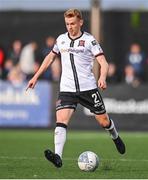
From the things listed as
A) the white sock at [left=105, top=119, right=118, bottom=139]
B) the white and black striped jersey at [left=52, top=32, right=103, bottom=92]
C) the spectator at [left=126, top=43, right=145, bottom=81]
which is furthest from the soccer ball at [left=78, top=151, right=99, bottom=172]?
the spectator at [left=126, top=43, right=145, bottom=81]

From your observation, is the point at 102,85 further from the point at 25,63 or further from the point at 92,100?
the point at 25,63

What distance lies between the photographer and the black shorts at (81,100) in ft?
42.3

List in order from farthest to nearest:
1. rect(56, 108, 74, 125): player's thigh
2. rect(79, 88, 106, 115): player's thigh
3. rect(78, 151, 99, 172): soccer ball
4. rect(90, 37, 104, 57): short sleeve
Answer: rect(79, 88, 106, 115): player's thigh
rect(90, 37, 104, 57): short sleeve
rect(56, 108, 74, 125): player's thigh
rect(78, 151, 99, 172): soccer ball

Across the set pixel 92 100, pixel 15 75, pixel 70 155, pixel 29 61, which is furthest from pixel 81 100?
pixel 29 61

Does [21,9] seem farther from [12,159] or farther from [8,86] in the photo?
[12,159]

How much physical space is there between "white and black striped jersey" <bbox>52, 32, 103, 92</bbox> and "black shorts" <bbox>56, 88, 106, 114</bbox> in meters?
0.08

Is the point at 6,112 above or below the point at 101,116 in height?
below

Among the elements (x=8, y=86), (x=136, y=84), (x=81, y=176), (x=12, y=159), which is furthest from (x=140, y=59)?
(x=81, y=176)

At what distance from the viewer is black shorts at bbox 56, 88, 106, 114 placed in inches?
508

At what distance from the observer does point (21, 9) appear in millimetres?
27625

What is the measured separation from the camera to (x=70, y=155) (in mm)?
15703

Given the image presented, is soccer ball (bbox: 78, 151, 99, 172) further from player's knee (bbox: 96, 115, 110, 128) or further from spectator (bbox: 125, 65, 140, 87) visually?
spectator (bbox: 125, 65, 140, 87)

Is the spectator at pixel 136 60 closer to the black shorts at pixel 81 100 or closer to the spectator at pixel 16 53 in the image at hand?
the spectator at pixel 16 53

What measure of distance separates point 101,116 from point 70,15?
1.77 m
